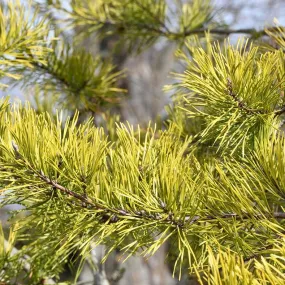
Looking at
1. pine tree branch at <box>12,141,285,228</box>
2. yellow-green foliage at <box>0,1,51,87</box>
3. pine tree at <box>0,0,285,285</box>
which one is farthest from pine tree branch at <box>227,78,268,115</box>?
yellow-green foliage at <box>0,1,51,87</box>

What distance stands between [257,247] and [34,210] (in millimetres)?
251

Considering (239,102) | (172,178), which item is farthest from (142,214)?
(239,102)

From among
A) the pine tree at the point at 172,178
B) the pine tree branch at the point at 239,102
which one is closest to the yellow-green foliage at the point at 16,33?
the pine tree at the point at 172,178

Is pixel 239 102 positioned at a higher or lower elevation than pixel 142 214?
higher

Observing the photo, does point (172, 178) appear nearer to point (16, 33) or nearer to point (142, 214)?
point (142, 214)

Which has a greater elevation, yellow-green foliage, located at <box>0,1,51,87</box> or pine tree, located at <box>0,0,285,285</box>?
yellow-green foliage, located at <box>0,1,51,87</box>

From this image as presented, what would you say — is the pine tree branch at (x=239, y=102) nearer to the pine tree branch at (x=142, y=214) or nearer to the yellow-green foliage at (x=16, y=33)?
the pine tree branch at (x=142, y=214)

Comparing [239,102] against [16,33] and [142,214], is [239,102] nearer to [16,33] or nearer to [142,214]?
[142,214]

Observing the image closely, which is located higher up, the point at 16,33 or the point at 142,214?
the point at 16,33

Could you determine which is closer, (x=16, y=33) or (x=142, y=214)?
(x=142, y=214)

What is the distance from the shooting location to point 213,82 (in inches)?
23.3

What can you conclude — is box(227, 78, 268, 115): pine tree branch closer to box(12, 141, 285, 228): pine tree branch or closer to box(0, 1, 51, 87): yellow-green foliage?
box(12, 141, 285, 228): pine tree branch

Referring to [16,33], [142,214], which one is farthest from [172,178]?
[16,33]

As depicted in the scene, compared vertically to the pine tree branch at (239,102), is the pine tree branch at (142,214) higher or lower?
lower
